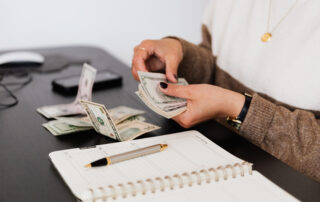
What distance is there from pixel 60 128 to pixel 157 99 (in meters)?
0.25

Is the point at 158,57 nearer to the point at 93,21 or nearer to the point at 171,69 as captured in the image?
the point at 171,69

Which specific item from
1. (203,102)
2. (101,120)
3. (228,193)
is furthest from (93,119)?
(228,193)

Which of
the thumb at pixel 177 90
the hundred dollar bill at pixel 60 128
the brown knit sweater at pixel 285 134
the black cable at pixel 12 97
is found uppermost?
the thumb at pixel 177 90

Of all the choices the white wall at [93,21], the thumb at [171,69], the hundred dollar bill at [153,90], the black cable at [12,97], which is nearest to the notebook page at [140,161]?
the hundred dollar bill at [153,90]

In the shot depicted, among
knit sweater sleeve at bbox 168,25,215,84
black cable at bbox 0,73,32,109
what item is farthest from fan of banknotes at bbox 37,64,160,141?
knit sweater sleeve at bbox 168,25,215,84

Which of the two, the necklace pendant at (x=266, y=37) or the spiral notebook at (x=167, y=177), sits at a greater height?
the necklace pendant at (x=266, y=37)

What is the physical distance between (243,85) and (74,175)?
724 mm

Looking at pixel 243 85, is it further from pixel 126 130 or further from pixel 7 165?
pixel 7 165

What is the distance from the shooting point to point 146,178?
2.07 feet

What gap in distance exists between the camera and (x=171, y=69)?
1.04 m

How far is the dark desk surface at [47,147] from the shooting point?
0.64 meters

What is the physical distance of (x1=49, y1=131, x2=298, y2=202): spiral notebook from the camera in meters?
0.58

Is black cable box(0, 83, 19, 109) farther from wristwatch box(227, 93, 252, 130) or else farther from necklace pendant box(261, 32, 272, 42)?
necklace pendant box(261, 32, 272, 42)

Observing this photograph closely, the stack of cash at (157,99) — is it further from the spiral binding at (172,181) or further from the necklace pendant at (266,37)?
the necklace pendant at (266,37)
